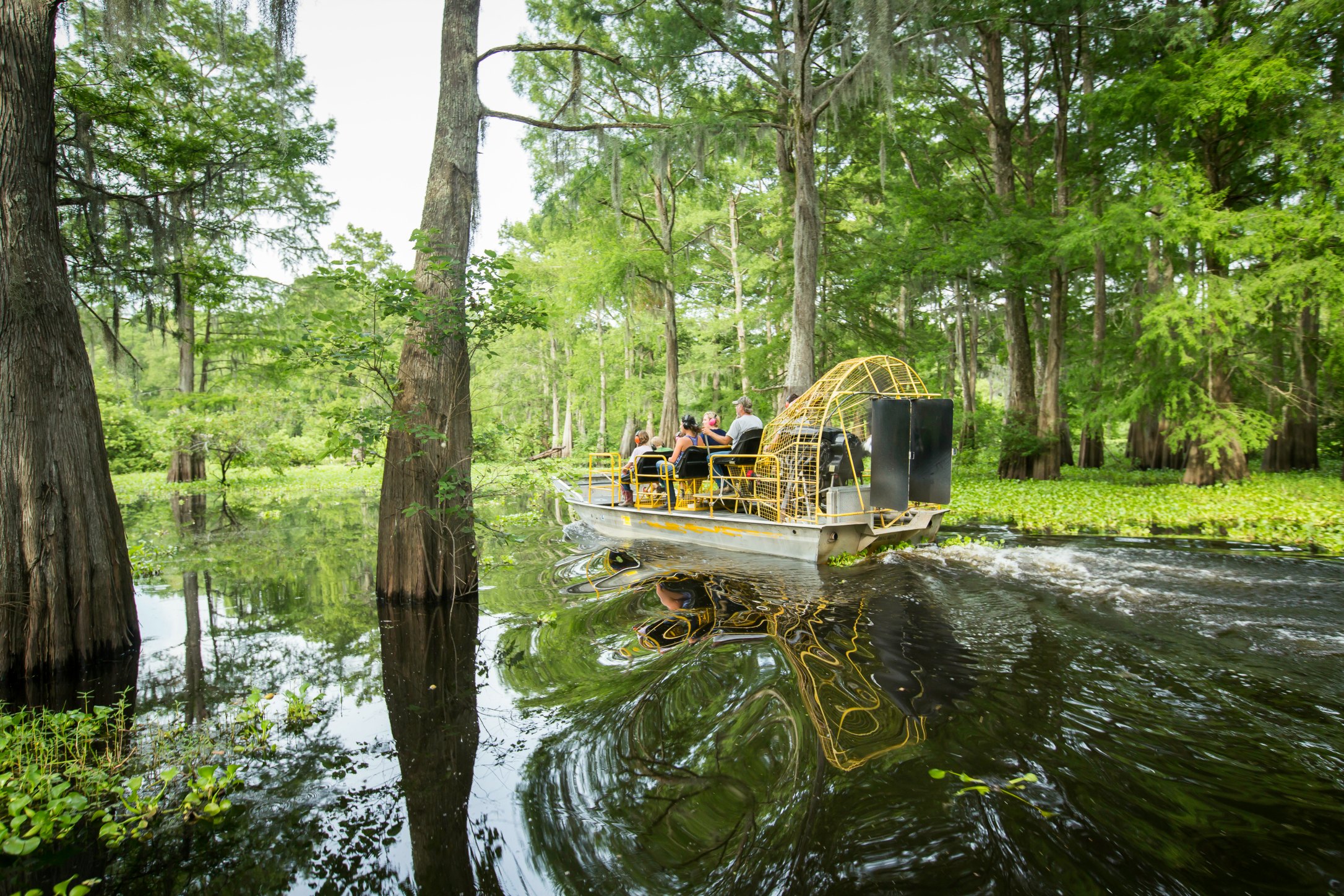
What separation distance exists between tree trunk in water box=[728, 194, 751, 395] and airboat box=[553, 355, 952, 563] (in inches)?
512

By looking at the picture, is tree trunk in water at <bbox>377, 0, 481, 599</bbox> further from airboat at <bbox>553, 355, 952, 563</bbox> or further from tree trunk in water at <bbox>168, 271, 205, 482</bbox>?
tree trunk in water at <bbox>168, 271, 205, 482</bbox>

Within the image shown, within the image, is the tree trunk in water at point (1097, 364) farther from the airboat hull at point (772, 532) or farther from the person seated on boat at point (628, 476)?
the person seated on boat at point (628, 476)

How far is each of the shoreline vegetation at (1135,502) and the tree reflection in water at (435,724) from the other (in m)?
1.44

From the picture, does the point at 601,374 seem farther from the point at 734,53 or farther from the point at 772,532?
the point at 772,532

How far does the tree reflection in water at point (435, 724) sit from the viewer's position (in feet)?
9.69

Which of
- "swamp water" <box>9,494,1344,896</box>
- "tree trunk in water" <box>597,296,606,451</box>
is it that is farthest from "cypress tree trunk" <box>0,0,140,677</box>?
"tree trunk in water" <box>597,296,606,451</box>

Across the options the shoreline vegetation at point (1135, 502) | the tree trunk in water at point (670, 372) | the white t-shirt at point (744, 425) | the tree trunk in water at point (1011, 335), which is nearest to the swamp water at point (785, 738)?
the shoreline vegetation at point (1135, 502)

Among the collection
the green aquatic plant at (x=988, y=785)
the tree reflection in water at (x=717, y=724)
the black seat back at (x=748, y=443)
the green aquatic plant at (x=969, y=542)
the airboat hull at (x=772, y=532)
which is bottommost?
the tree reflection in water at (x=717, y=724)

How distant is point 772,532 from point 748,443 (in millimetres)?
1589

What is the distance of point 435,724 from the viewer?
14.1 ft

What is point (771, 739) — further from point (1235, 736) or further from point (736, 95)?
point (736, 95)

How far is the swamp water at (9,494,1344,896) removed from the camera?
9.14ft

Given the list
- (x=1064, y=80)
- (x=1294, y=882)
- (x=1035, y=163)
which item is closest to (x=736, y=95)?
(x=1064, y=80)

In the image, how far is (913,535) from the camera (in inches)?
361
